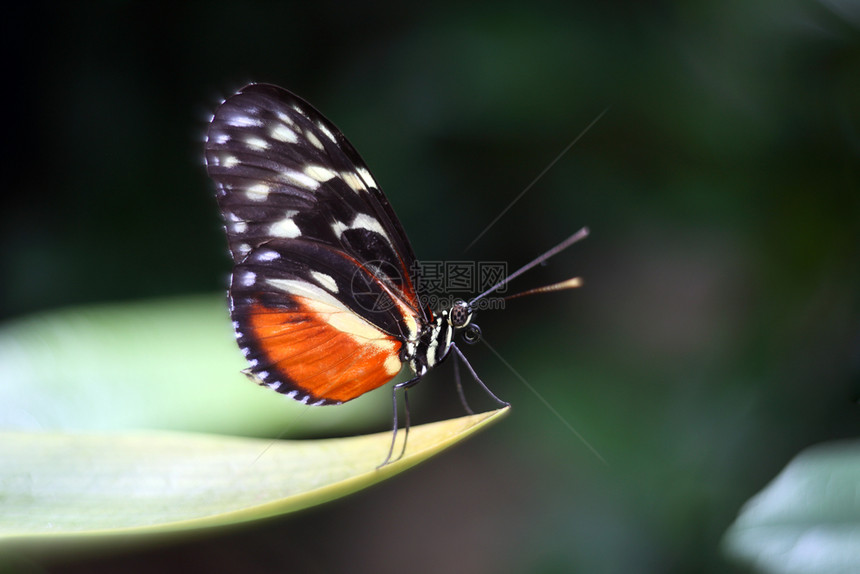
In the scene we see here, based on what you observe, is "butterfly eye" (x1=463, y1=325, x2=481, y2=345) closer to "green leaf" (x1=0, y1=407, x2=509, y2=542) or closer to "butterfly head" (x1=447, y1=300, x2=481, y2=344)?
"butterfly head" (x1=447, y1=300, x2=481, y2=344)

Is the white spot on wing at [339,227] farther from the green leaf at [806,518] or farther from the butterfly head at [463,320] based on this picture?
the green leaf at [806,518]

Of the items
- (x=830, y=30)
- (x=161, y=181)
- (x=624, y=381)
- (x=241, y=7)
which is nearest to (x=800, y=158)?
(x=830, y=30)

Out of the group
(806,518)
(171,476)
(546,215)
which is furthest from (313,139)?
(546,215)

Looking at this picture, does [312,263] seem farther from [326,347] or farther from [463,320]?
[463,320]

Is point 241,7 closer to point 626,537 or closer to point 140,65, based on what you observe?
point 140,65

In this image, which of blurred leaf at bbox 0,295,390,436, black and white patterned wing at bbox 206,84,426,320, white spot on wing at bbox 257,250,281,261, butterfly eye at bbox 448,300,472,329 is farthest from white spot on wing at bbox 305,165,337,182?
blurred leaf at bbox 0,295,390,436

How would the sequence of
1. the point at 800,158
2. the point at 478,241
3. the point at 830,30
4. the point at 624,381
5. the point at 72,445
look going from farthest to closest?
the point at 478,241
the point at 624,381
the point at 800,158
the point at 830,30
the point at 72,445
